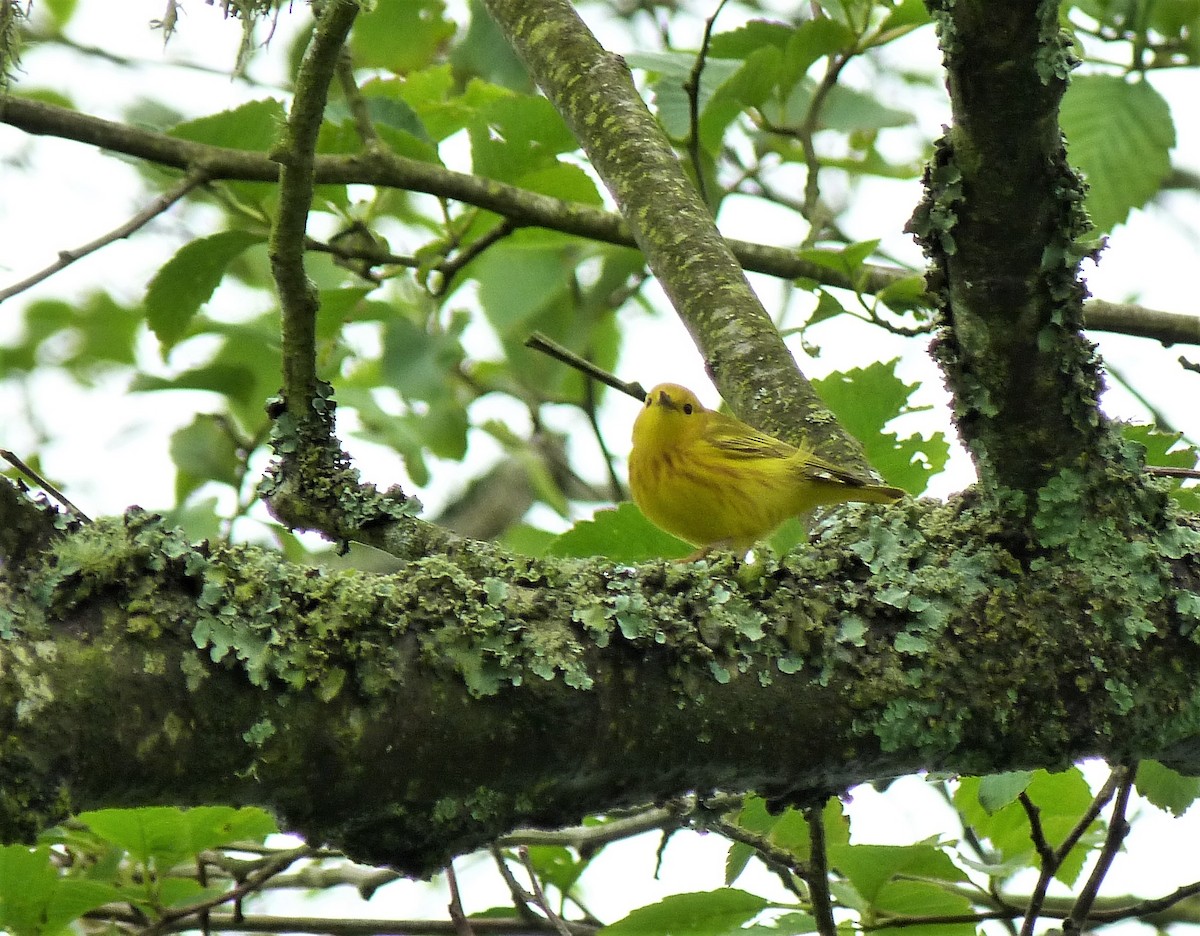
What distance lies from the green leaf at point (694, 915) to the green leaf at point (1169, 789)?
80 cm

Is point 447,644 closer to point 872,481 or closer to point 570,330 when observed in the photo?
point 872,481

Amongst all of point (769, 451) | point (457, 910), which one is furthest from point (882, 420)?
point (457, 910)

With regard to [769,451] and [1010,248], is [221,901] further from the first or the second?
[1010,248]

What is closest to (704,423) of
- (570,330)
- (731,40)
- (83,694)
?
(570,330)

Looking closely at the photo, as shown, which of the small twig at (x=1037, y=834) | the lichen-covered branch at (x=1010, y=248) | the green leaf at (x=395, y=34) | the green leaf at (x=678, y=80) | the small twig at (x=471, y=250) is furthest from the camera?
the green leaf at (x=395, y=34)

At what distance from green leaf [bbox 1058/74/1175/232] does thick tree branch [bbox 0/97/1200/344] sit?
1.59ft

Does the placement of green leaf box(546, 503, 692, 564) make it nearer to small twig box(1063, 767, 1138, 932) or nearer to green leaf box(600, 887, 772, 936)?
green leaf box(600, 887, 772, 936)

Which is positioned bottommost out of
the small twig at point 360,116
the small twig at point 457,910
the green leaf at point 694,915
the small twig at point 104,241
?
the green leaf at point 694,915

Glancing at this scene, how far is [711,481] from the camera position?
420 cm

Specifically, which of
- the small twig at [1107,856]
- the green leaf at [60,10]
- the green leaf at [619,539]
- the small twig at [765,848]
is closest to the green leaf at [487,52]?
the green leaf at [60,10]

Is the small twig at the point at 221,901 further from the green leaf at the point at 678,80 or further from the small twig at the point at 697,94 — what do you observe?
the green leaf at the point at 678,80

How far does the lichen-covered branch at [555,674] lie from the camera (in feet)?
4.74

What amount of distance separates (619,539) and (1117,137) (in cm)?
211

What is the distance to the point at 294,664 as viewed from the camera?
5.03 ft
